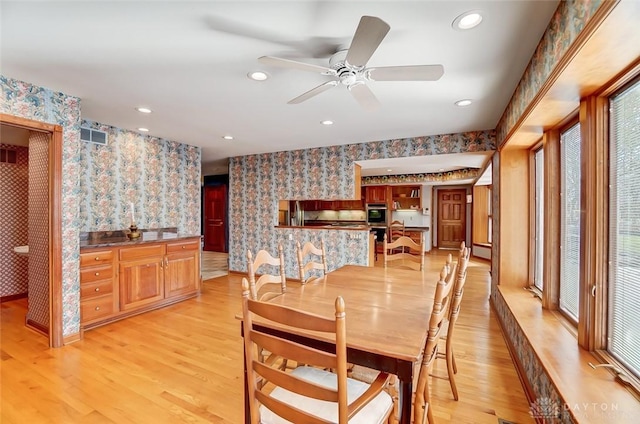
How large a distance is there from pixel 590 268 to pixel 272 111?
9.90ft

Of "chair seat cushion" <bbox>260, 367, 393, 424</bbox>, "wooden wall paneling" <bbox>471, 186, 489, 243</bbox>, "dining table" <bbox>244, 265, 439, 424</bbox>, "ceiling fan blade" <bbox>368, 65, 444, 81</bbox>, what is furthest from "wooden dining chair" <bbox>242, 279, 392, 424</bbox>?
"wooden wall paneling" <bbox>471, 186, 489, 243</bbox>

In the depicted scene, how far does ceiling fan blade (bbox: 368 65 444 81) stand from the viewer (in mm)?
1690

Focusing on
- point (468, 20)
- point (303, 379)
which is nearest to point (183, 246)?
point (303, 379)

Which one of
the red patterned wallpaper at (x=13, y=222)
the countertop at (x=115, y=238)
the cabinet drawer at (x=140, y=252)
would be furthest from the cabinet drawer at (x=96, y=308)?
the red patterned wallpaper at (x=13, y=222)

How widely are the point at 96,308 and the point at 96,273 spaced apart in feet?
1.27

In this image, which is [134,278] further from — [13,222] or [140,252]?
[13,222]

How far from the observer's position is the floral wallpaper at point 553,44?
1.25 metres

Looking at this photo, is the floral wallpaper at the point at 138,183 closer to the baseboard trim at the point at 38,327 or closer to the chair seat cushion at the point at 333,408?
the baseboard trim at the point at 38,327

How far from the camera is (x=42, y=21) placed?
5.57ft

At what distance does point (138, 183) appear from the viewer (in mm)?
4297

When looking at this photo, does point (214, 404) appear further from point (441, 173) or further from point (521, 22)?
point (441, 173)

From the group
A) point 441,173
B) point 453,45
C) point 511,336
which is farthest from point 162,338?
point 441,173

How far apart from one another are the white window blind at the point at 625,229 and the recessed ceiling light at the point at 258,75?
2274mm

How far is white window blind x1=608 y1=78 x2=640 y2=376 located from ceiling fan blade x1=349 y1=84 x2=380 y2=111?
1404 millimetres
